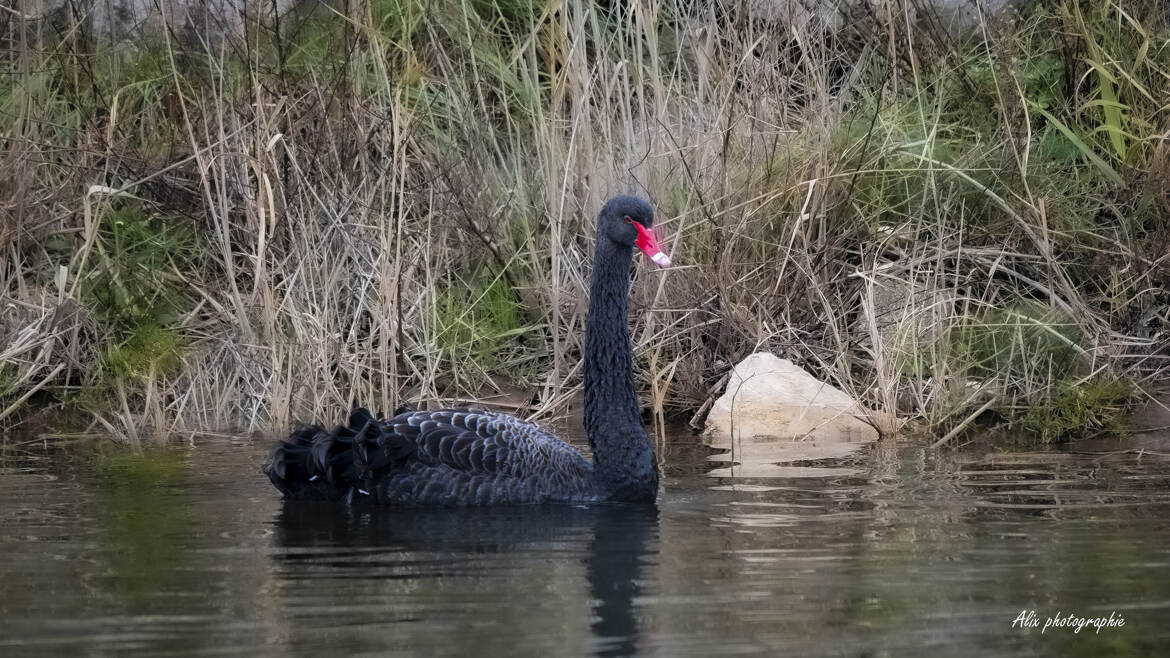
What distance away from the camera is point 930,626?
421 centimetres

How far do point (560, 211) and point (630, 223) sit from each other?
5.82 feet

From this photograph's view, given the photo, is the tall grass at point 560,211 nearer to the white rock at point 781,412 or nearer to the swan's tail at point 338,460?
the white rock at point 781,412

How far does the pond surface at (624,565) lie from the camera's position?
4.12 meters

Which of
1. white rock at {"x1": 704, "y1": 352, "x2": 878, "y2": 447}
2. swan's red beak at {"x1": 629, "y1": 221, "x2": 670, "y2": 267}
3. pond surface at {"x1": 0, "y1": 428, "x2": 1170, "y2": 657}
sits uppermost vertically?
swan's red beak at {"x1": 629, "y1": 221, "x2": 670, "y2": 267}

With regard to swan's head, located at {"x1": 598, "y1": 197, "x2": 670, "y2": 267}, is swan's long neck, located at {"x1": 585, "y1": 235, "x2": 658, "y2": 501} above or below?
below

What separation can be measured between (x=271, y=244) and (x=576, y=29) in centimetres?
177

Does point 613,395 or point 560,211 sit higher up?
point 560,211

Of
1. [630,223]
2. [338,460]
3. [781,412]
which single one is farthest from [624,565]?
[781,412]

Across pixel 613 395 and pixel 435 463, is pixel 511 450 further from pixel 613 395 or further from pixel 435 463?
pixel 613 395

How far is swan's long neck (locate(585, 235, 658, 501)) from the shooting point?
6086 mm

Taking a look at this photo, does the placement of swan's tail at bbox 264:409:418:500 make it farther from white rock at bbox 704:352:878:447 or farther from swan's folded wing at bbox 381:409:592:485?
white rock at bbox 704:352:878:447

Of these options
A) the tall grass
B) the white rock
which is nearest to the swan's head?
the white rock

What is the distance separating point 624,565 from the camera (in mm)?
5039

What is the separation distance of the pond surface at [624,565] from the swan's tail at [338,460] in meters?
0.10
